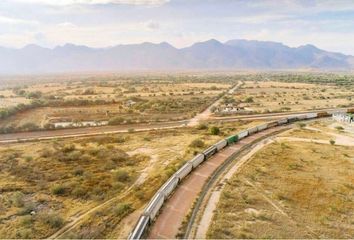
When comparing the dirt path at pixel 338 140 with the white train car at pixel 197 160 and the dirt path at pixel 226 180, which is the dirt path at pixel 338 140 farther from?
the white train car at pixel 197 160

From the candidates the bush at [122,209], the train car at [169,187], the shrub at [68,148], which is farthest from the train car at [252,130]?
the bush at [122,209]

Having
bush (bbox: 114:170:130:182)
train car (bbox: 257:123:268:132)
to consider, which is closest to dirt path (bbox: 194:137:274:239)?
bush (bbox: 114:170:130:182)

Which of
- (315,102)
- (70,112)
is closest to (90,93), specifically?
(70,112)

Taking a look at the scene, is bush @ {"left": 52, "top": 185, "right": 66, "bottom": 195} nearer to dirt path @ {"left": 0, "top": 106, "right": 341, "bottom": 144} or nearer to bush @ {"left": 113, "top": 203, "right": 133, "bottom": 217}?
bush @ {"left": 113, "top": 203, "right": 133, "bottom": 217}

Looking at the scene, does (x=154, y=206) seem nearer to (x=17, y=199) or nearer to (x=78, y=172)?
(x=17, y=199)

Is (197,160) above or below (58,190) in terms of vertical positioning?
above

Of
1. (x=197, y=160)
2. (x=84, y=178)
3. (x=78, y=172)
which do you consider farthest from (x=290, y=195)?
(x=78, y=172)

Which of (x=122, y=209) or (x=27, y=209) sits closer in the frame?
(x=122, y=209)

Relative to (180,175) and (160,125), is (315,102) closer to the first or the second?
(160,125)
